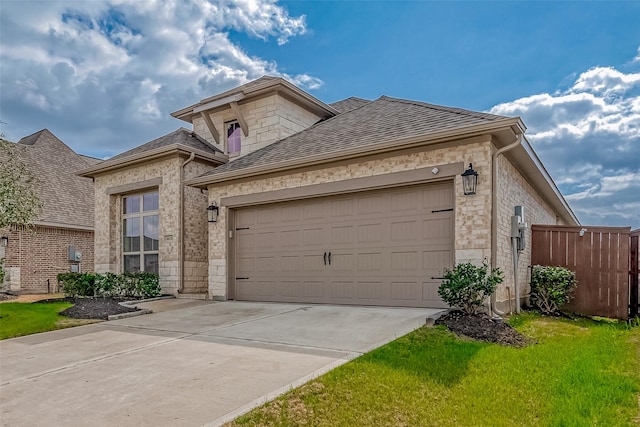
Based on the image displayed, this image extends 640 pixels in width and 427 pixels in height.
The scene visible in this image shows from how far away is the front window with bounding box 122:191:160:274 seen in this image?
13047 millimetres

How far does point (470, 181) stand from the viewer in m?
7.60

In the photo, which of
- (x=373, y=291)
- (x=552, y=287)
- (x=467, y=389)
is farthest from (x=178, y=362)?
(x=552, y=287)

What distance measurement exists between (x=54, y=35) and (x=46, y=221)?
26.7ft

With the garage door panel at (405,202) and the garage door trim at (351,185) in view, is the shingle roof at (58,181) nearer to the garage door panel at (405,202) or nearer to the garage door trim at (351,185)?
the garage door trim at (351,185)

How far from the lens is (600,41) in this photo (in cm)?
1070

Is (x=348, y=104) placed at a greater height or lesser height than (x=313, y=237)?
greater

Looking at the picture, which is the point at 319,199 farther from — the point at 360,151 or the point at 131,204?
the point at 131,204

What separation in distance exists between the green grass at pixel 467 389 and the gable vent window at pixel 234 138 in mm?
9451

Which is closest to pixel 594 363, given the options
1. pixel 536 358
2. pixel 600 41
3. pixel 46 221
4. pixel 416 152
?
pixel 536 358

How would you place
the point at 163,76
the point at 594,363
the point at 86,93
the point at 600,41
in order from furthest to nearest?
1. the point at 86,93
2. the point at 163,76
3. the point at 600,41
4. the point at 594,363

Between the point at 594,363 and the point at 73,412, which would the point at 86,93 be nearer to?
the point at 73,412

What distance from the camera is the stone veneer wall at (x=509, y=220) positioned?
795cm

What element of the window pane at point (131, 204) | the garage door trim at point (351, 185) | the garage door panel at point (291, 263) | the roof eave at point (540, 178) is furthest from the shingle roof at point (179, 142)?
the roof eave at point (540, 178)

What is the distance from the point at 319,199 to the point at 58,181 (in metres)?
14.9
